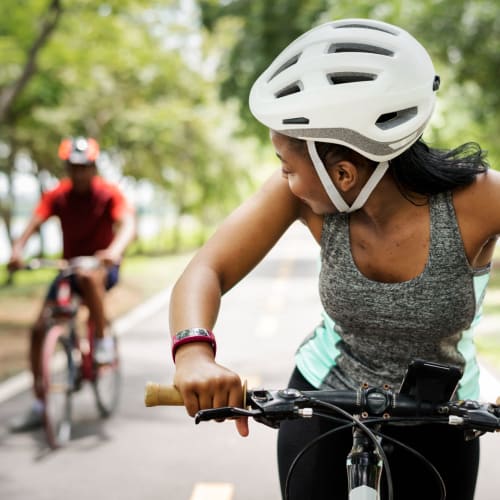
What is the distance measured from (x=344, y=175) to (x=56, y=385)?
418cm

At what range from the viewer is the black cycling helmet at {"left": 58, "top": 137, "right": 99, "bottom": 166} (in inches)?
220

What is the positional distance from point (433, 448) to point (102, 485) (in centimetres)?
307

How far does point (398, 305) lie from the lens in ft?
6.23

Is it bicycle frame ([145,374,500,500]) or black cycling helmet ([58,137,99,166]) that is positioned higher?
black cycling helmet ([58,137,99,166])

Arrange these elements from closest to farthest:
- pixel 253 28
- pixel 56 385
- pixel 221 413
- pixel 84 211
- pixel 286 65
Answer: pixel 221 413
pixel 286 65
pixel 56 385
pixel 84 211
pixel 253 28

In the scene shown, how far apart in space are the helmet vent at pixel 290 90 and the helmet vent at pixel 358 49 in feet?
0.36

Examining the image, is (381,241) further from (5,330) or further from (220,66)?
(220,66)

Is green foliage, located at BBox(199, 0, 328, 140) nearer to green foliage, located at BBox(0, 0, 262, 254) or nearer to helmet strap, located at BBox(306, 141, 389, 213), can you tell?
green foliage, located at BBox(0, 0, 262, 254)

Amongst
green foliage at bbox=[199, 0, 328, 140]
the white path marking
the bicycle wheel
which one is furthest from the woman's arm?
green foliage at bbox=[199, 0, 328, 140]

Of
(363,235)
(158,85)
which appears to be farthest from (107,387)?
(158,85)

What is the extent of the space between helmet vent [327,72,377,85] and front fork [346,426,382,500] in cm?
77

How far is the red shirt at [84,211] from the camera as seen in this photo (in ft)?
19.1

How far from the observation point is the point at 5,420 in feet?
19.6

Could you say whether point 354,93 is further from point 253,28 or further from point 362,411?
point 253,28
